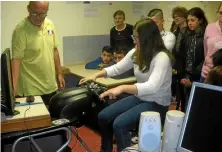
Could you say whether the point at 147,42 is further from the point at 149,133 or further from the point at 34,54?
the point at 34,54

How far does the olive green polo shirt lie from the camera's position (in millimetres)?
2375

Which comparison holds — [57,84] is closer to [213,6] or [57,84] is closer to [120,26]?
[120,26]


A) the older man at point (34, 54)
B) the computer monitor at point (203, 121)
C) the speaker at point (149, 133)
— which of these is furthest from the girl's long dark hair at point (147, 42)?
the older man at point (34, 54)

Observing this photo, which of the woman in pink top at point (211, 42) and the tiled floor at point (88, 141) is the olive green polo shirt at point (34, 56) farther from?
the woman in pink top at point (211, 42)

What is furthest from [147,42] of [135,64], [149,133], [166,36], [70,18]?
[70,18]

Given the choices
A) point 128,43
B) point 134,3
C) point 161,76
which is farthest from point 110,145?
point 134,3

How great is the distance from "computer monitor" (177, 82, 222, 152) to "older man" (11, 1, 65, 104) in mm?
1562

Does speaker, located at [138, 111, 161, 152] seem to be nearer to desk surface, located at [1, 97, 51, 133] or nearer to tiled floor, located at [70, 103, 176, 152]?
desk surface, located at [1, 97, 51, 133]

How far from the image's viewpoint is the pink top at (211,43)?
8.27 ft

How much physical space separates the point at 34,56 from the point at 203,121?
5.67 ft

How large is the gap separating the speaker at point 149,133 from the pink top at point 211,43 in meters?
1.35

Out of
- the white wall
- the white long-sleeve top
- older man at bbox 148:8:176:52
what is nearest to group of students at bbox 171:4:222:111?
older man at bbox 148:8:176:52

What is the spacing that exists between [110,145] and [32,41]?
111 cm

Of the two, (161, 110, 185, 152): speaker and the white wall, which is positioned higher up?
the white wall
